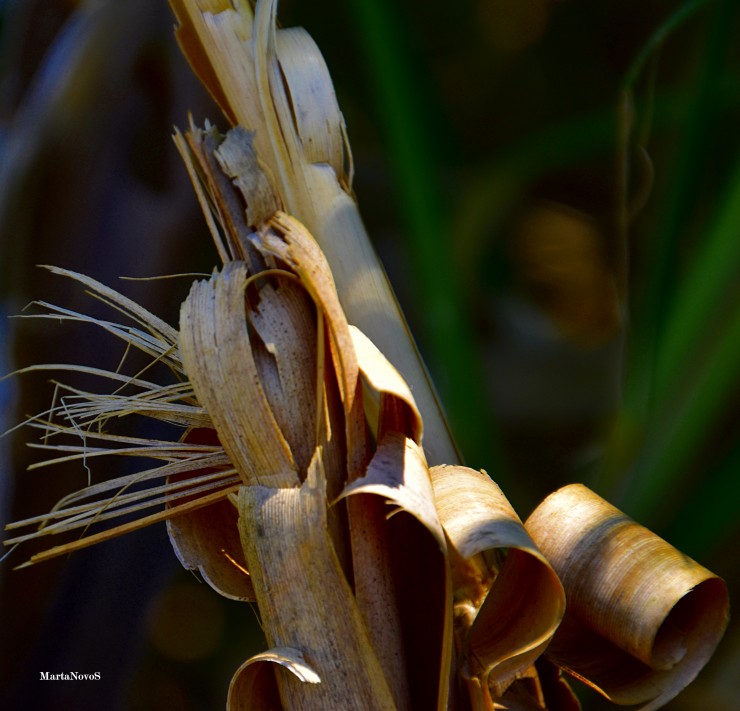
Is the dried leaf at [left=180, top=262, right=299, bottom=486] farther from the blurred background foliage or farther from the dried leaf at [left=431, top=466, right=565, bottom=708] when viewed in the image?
the blurred background foliage

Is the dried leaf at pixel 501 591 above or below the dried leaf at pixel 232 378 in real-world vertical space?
below

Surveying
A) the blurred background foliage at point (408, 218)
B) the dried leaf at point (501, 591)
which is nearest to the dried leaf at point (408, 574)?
the dried leaf at point (501, 591)

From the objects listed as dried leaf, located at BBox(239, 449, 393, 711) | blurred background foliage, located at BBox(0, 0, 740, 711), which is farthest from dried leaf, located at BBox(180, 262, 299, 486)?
blurred background foliage, located at BBox(0, 0, 740, 711)

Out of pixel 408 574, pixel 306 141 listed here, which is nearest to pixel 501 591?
pixel 408 574

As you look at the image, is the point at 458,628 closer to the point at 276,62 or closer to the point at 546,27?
the point at 276,62

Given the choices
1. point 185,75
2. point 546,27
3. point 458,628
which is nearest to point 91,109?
point 185,75

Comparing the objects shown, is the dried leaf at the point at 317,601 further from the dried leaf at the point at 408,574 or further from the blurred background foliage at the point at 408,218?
the blurred background foliage at the point at 408,218
